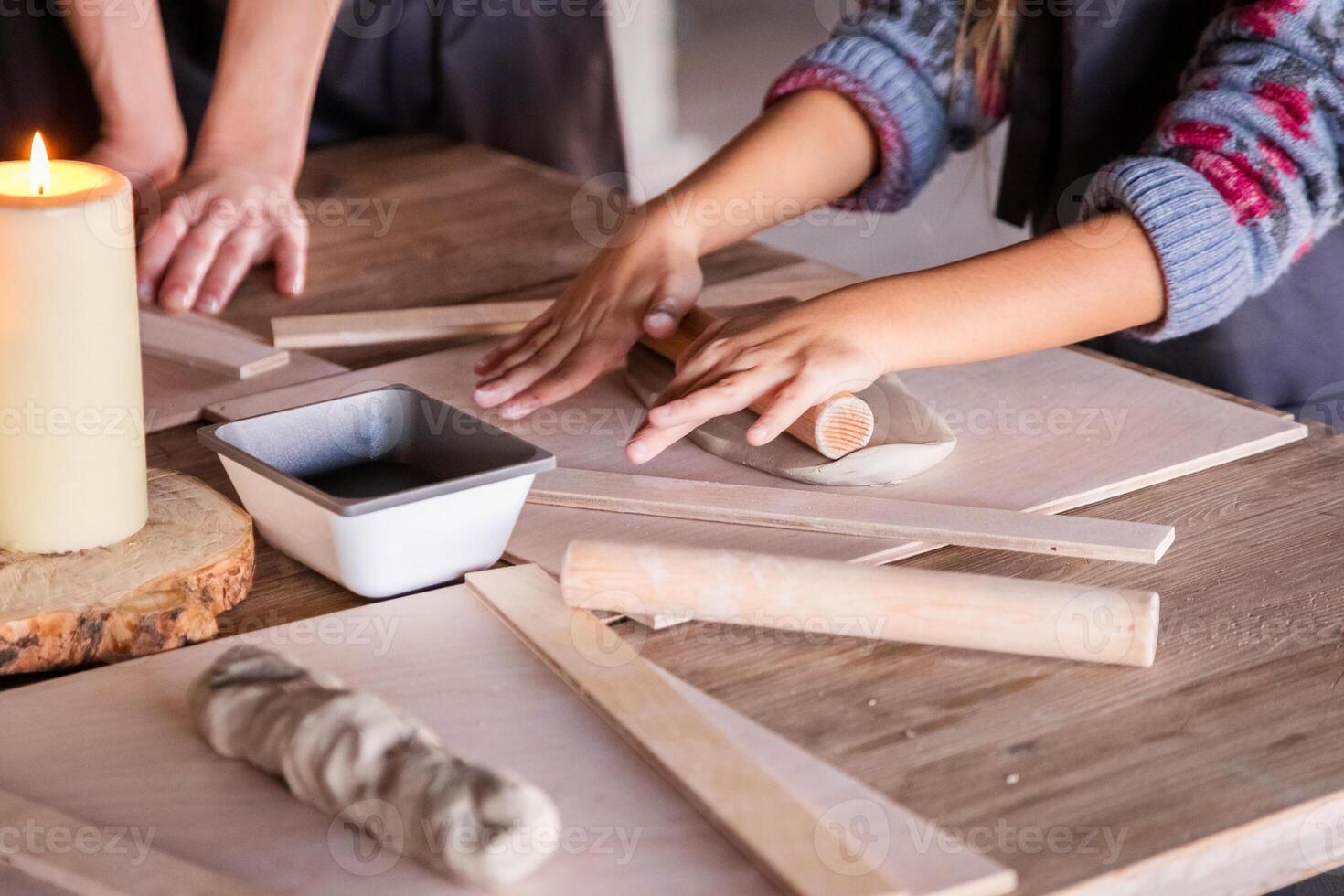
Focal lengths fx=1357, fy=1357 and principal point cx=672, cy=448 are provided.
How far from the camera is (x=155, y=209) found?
1.29m

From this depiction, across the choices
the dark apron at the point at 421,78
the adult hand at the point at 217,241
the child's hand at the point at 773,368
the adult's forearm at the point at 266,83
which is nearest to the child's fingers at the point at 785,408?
→ the child's hand at the point at 773,368

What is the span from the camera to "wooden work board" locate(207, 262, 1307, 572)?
0.79 metres

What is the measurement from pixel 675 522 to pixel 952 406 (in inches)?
10.4

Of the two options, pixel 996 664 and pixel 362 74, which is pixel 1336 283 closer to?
pixel 996 664

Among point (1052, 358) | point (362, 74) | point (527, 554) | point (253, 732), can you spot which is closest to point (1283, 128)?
point (1052, 358)

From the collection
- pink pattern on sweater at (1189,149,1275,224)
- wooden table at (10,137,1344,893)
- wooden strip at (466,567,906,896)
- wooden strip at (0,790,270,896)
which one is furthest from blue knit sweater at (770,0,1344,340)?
wooden strip at (0,790,270,896)

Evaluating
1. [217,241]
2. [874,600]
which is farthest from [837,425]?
[217,241]

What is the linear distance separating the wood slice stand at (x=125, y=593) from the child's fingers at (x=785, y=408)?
30 centimetres

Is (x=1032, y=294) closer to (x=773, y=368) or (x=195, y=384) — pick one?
(x=773, y=368)

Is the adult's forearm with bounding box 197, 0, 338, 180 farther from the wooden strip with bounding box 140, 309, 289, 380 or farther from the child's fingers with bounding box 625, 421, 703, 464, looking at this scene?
the child's fingers with bounding box 625, 421, 703, 464

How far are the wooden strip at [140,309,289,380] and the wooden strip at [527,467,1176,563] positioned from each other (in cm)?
34

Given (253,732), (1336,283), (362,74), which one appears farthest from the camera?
(362,74)

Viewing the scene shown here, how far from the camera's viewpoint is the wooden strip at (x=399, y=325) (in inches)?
43.4

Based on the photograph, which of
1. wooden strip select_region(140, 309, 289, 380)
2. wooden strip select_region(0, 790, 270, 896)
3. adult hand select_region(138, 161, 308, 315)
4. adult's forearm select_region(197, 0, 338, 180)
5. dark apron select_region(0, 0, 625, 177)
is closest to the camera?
wooden strip select_region(0, 790, 270, 896)
